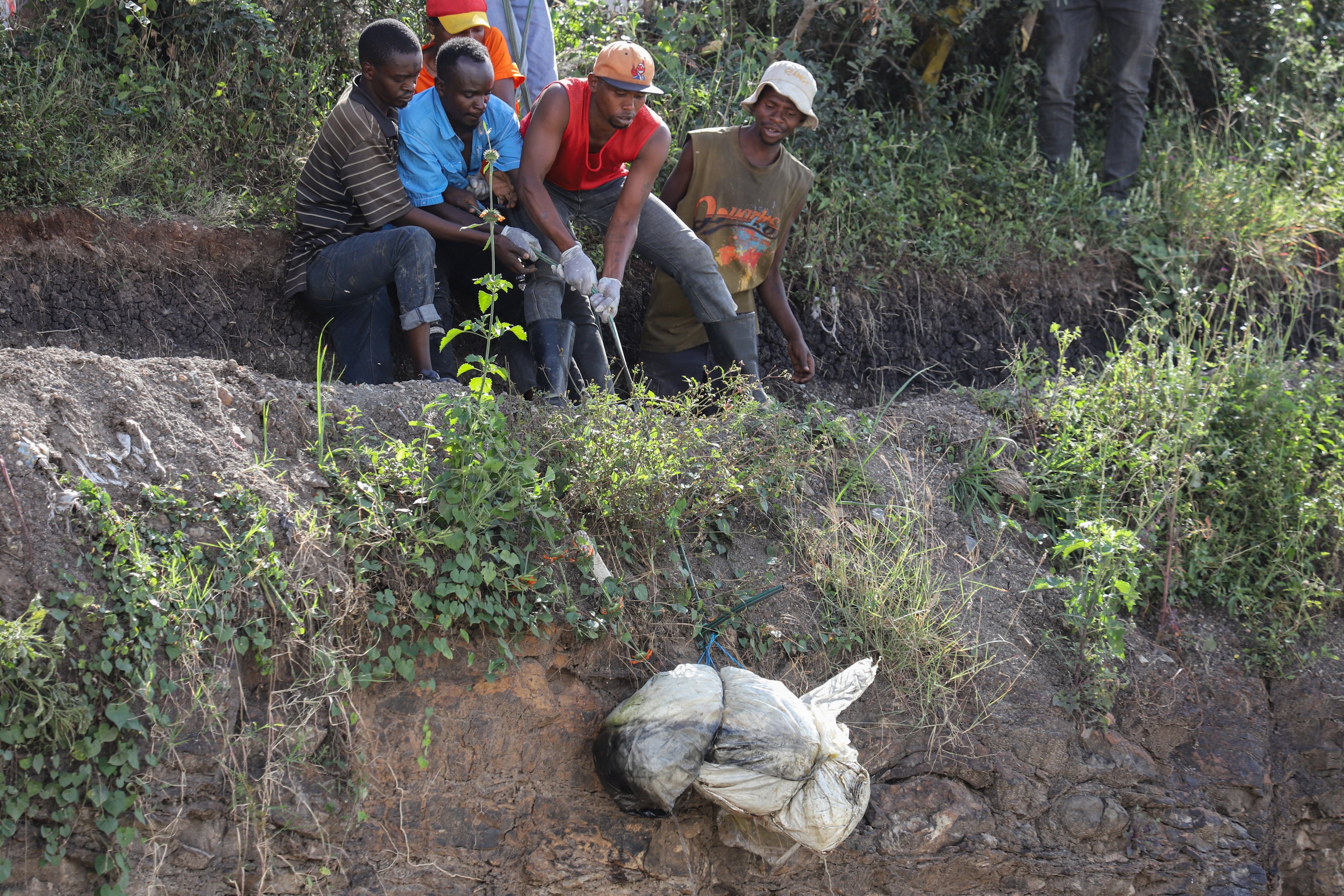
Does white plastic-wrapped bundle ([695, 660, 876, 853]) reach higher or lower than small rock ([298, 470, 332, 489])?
lower

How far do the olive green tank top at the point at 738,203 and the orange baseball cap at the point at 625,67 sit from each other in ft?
1.95

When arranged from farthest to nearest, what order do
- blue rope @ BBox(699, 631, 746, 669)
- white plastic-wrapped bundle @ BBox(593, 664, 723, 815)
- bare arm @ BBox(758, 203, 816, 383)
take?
1. bare arm @ BBox(758, 203, 816, 383)
2. blue rope @ BBox(699, 631, 746, 669)
3. white plastic-wrapped bundle @ BBox(593, 664, 723, 815)

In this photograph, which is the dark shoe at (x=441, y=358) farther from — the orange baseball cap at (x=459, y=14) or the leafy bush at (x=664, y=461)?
the orange baseball cap at (x=459, y=14)

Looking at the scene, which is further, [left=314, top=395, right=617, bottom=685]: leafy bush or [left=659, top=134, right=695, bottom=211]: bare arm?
[left=659, top=134, right=695, bottom=211]: bare arm

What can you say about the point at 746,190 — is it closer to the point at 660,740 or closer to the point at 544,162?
the point at 544,162

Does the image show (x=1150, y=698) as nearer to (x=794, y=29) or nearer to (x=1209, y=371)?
(x=1209, y=371)

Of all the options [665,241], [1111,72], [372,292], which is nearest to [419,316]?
[372,292]

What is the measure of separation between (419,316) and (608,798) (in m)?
1.79

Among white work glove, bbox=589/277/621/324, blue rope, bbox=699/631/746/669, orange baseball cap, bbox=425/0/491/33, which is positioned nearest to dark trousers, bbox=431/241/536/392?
white work glove, bbox=589/277/621/324

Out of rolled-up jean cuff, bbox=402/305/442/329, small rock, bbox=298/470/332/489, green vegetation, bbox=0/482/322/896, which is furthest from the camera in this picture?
rolled-up jean cuff, bbox=402/305/442/329

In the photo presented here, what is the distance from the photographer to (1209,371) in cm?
530

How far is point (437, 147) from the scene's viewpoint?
4.22 meters

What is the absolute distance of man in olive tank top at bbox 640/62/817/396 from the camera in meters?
4.57

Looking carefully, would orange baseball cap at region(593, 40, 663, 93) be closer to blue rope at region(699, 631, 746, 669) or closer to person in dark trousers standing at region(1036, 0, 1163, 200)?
blue rope at region(699, 631, 746, 669)
